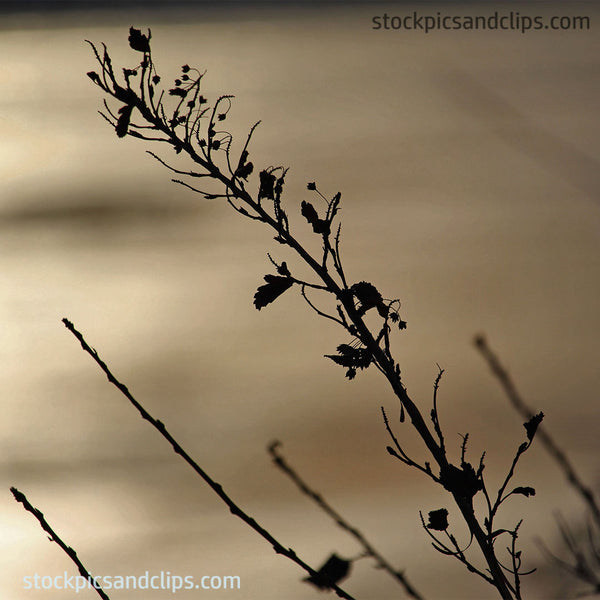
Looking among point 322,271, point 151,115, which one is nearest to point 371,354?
point 322,271

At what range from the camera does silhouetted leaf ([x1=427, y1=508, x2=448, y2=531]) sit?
682 millimetres

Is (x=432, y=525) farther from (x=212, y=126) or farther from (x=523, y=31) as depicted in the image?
(x=523, y=31)

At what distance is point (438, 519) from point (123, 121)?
528mm

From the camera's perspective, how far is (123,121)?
64cm

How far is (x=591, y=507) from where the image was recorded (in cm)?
82

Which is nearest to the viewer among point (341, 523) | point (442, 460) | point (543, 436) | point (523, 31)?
point (442, 460)

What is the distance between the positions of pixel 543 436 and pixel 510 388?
0.09 metres

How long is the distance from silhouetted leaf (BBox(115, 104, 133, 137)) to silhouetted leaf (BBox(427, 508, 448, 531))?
511mm

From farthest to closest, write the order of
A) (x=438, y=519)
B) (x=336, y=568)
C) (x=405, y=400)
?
(x=336, y=568) → (x=438, y=519) → (x=405, y=400)

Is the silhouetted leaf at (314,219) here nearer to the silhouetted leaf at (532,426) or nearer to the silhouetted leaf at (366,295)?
the silhouetted leaf at (366,295)

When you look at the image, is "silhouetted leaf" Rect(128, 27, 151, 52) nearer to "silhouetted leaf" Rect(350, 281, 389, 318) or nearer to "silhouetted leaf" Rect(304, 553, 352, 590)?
"silhouetted leaf" Rect(350, 281, 389, 318)

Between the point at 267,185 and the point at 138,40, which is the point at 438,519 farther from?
the point at 138,40

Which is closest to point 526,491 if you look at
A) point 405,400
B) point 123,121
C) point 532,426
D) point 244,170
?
point 532,426

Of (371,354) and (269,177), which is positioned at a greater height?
(269,177)
